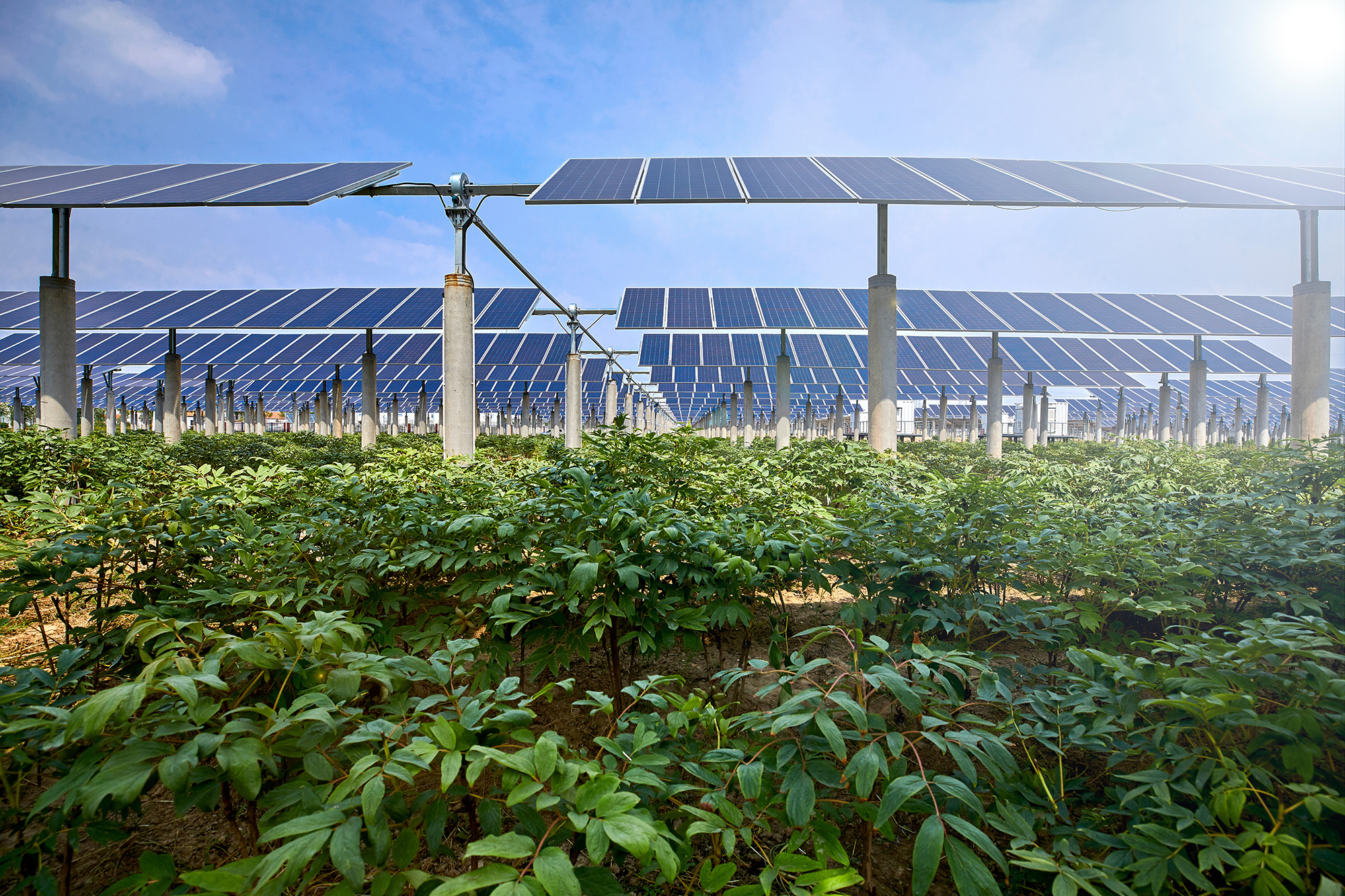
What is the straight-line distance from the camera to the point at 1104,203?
9.39 m

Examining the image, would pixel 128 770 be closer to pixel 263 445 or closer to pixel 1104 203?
pixel 1104 203

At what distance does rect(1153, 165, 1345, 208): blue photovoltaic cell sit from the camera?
9906 mm

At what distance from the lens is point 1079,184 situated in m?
11.1

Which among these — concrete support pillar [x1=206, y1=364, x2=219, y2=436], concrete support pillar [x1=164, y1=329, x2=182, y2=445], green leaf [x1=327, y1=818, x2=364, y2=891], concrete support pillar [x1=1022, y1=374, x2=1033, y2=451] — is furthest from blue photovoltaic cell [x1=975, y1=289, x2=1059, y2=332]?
concrete support pillar [x1=206, y1=364, x2=219, y2=436]

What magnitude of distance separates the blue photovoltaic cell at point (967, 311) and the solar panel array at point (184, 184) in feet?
55.1

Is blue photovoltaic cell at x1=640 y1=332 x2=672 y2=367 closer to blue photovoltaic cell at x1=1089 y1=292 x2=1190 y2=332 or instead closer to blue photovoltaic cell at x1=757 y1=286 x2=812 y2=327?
blue photovoltaic cell at x1=757 y1=286 x2=812 y2=327

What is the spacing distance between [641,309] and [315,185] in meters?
12.4

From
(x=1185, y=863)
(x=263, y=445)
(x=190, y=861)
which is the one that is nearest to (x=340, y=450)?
(x=263, y=445)

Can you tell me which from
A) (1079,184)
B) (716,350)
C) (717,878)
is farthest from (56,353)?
(716,350)

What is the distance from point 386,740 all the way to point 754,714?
100cm

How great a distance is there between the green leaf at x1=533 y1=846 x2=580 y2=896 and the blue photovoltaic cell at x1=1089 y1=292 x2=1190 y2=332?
76.2 ft

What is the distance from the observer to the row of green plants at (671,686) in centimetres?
127

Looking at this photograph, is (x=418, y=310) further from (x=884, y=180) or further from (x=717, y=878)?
(x=717, y=878)

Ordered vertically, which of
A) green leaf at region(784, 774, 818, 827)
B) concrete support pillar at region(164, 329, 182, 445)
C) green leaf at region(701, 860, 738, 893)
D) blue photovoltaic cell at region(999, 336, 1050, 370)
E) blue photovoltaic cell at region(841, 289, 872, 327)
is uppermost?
blue photovoltaic cell at region(841, 289, 872, 327)
